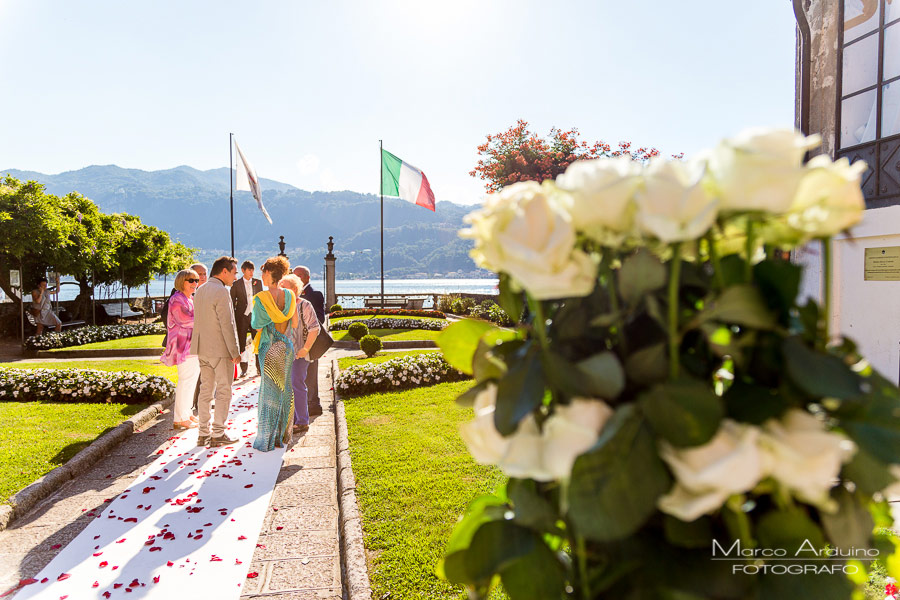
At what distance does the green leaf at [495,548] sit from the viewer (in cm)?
82

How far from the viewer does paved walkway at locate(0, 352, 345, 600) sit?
3.44m

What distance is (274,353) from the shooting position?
20.1ft

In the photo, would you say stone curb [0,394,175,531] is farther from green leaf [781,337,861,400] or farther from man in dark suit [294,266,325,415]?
green leaf [781,337,861,400]

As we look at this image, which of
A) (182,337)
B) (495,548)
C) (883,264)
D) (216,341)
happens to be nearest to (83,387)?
(182,337)

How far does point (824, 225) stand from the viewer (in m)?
0.69

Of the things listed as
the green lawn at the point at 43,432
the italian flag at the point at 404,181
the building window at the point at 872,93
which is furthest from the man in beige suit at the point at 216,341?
the italian flag at the point at 404,181

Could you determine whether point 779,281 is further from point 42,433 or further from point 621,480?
point 42,433

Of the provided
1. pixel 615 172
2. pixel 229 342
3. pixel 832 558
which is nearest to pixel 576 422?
pixel 615 172

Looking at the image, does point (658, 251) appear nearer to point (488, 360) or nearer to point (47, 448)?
point (488, 360)

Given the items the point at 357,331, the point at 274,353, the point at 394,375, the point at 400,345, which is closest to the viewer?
the point at 274,353

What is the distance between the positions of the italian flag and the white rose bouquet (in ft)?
71.0

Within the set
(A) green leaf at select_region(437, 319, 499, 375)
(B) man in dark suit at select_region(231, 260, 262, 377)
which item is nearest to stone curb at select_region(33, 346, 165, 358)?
(B) man in dark suit at select_region(231, 260, 262, 377)

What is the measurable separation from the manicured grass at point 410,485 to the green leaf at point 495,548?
182cm

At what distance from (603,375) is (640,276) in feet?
0.48
